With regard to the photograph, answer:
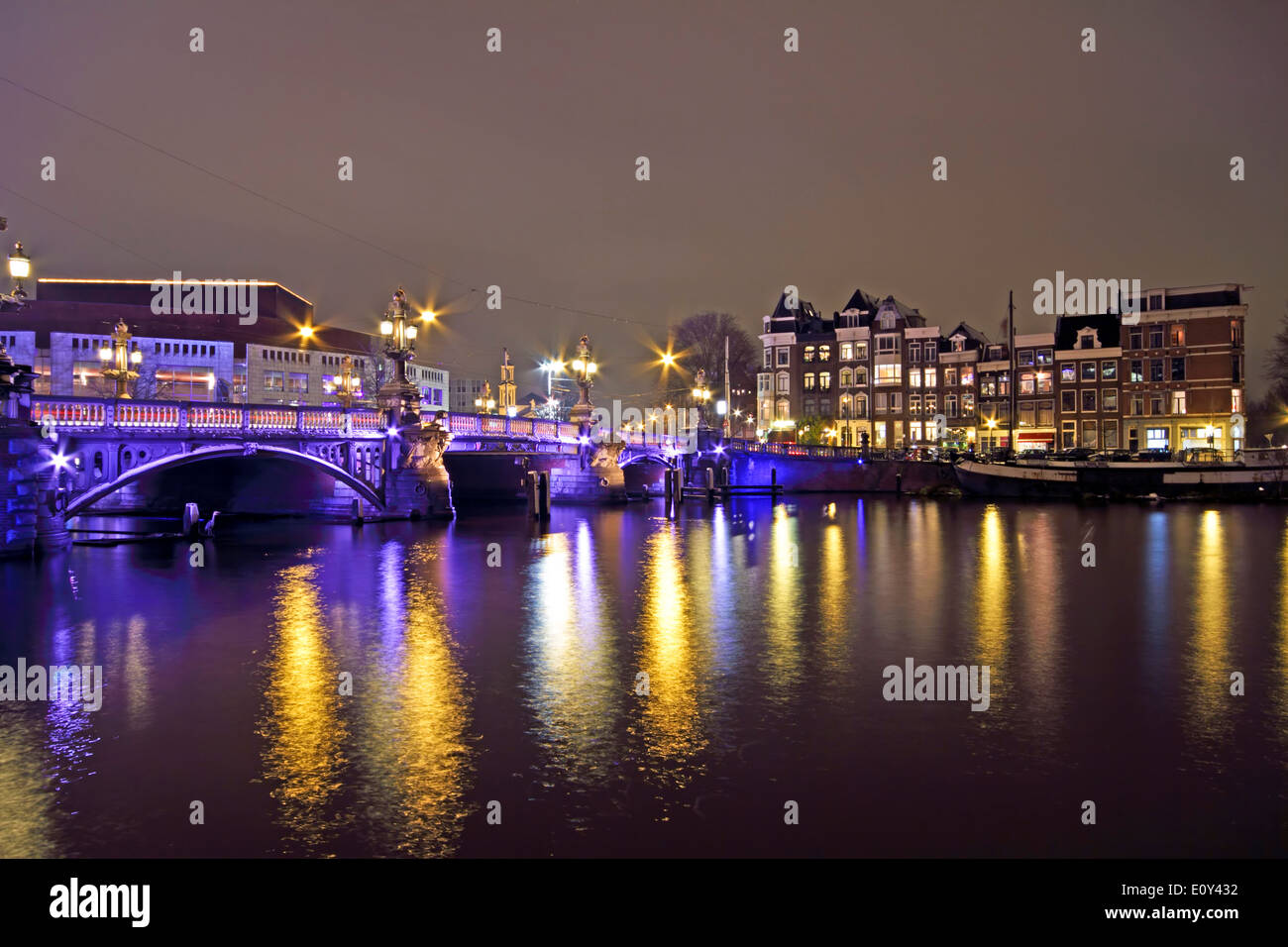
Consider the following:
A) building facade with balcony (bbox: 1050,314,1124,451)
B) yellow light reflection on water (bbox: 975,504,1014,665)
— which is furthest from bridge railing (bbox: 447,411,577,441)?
building facade with balcony (bbox: 1050,314,1124,451)

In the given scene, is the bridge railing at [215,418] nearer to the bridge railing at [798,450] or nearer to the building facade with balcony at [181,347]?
the bridge railing at [798,450]

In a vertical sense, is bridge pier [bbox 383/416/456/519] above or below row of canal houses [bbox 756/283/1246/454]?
below

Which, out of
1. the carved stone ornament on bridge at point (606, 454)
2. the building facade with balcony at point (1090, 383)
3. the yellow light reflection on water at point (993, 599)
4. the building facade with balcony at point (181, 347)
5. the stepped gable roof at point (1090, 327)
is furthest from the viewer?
the building facade with balcony at point (181, 347)

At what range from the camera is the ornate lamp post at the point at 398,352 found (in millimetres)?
39438

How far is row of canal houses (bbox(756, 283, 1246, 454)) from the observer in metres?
78.6

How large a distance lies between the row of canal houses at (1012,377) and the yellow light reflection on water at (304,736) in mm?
70514

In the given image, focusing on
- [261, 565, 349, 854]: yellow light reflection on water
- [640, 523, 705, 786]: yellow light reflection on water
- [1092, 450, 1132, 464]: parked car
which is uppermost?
[1092, 450, 1132, 464]: parked car

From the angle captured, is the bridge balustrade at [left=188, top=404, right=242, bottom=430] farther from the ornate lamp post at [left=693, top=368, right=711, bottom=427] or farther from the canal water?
the ornate lamp post at [left=693, top=368, right=711, bottom=427]

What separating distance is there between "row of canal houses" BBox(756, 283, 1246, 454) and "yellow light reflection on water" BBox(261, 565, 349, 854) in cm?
7051

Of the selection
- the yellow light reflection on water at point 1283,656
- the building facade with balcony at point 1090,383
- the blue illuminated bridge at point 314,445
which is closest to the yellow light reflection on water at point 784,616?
the yellow light reflection on water at point 1283,656

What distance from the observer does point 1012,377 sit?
80.9 m

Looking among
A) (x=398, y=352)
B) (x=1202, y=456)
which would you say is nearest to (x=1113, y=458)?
(x=1202, y=456)

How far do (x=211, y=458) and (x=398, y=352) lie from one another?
347 inches
